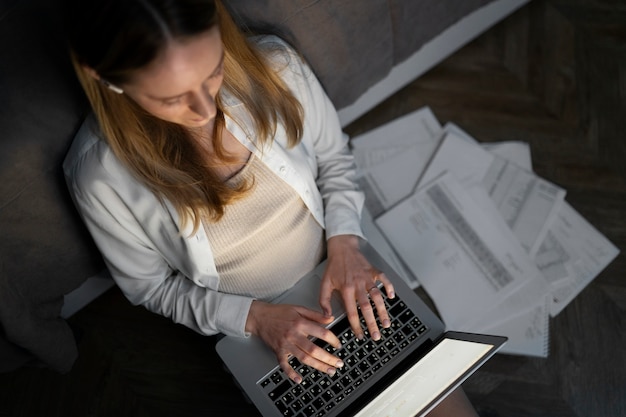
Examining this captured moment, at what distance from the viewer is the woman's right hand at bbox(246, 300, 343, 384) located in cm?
102

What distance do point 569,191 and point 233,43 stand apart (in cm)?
103

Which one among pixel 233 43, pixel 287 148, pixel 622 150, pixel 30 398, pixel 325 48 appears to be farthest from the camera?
pixel 622 150

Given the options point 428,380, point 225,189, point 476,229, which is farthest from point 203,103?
point 476,229

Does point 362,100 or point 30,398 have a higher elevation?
point 362,100

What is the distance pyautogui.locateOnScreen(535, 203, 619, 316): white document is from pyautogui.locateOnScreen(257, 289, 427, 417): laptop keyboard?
0.55 metres

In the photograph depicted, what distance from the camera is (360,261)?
1104 mm

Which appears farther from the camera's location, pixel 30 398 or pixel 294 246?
pixel 30 398

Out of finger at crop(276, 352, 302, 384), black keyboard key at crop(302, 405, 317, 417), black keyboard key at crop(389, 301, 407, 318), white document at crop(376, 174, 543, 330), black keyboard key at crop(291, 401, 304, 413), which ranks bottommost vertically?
white document at crop(376, 174, 543, 330)

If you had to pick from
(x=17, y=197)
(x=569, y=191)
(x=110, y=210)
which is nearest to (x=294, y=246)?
(x=110, y=210)

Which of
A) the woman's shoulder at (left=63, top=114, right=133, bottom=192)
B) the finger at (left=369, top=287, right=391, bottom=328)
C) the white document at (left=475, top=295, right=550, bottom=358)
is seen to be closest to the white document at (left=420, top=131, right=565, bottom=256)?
the white document at (left=475, top=295, right=550, bottom=358)

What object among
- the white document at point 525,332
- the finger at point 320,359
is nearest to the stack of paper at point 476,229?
the white document at point 525,332

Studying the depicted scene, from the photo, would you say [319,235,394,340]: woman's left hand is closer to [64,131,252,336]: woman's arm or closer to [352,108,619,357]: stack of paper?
A: [64,131,252,336]: woman's arm

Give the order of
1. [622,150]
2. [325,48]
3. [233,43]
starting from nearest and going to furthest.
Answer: [233,43], [325,48], [622,150]

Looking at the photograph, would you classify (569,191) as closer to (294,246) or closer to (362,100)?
(362,100)
